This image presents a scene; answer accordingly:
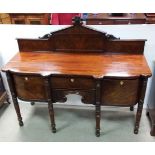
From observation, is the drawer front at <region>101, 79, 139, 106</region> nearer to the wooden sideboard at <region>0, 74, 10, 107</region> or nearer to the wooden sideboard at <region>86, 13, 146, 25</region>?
the wooden sideboard at <region>86, 13, 146, 25</region>

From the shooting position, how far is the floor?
1.70 m

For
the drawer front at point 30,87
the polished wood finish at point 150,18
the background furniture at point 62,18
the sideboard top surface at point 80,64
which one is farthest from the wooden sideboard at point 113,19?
the drawer front at point 30,87

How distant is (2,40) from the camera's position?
183 cm

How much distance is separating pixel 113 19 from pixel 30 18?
0.68 meters

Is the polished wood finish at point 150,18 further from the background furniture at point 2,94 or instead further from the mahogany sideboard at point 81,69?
the background furniture at point 2,94

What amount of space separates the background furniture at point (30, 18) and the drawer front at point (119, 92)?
0.71m

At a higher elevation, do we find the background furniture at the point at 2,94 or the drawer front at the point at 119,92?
the drawer front at the point at 119,92

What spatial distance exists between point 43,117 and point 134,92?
901 mm

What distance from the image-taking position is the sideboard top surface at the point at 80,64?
55.6 inches

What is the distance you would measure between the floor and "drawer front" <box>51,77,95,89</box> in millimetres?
475

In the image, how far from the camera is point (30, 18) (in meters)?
1.69

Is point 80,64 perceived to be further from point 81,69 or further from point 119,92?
point 119,92

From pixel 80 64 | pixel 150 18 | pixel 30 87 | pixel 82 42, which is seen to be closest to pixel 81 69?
pixel 80 64

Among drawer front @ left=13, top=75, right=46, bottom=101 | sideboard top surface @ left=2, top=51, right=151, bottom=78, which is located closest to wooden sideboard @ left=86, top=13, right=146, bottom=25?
sideboard top surface @ left=2, top=51, right=151, bottom=78
